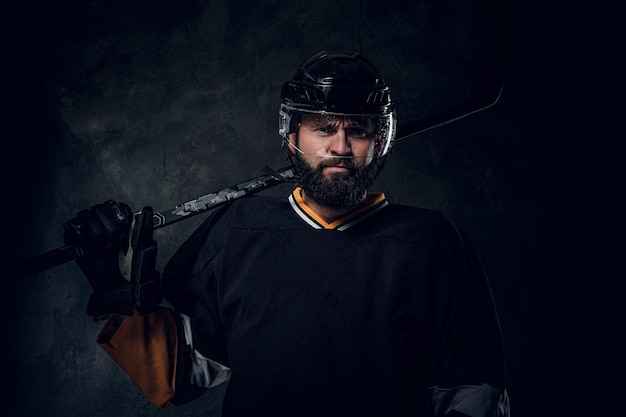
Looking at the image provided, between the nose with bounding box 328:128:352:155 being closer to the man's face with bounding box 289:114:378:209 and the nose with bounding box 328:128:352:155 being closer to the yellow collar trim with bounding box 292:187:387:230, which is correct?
the man's face with bounding box 289:114:378:209

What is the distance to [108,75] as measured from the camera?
2.15 m

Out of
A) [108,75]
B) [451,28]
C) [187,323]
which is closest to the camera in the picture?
[187,323]

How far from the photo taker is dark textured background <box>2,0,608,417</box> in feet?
6.93

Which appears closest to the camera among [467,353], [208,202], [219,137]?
[467,353]

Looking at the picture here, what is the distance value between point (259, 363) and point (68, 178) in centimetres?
118

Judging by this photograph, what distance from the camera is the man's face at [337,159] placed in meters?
1.53

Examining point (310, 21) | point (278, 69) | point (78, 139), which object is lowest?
point (78, 139)

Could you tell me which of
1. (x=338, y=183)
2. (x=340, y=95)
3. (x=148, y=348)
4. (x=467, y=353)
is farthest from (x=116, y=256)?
(x=467, y=353)

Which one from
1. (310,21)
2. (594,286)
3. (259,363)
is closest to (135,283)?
(259,363)

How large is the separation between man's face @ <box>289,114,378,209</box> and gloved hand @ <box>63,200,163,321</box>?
18.4 inches

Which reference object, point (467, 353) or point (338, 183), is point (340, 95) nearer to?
point (338, 183)

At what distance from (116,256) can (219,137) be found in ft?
2.78

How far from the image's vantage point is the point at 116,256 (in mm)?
1545

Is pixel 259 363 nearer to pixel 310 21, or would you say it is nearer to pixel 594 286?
pixel 310 21
